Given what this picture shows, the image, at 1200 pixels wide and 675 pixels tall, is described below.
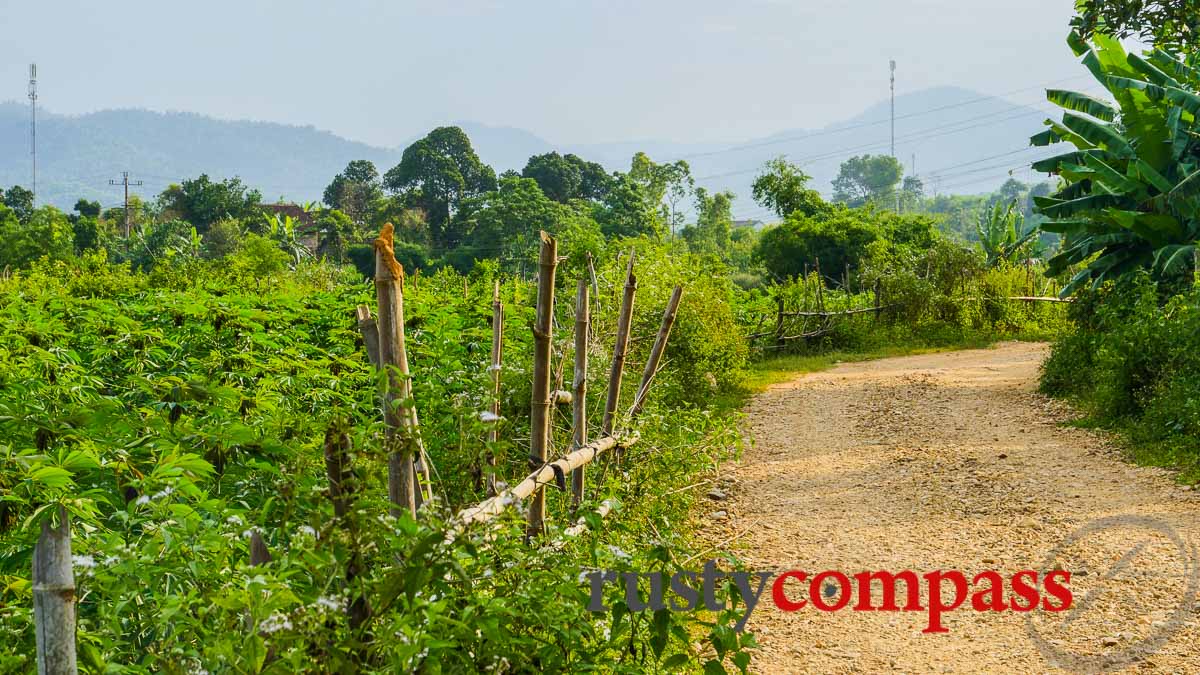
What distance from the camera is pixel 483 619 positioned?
2.27 meters

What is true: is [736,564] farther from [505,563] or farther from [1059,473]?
[1059,473]

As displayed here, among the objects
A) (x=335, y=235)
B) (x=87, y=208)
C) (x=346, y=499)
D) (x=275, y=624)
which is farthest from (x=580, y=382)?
(x=87, y=208)

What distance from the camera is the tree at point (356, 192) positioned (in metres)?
A: 56.7

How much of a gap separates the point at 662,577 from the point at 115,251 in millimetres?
43313

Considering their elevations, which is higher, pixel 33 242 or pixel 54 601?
pixel 33 242

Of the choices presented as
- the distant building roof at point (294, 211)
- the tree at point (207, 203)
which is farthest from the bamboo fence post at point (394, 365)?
the distant building roof at point (294, 211)

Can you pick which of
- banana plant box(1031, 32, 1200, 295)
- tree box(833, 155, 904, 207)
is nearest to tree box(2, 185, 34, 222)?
banana plant box(1031, 32, 1200, 295)

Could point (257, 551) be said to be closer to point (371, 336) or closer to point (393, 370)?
point (393, 370)

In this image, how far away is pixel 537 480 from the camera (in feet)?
13.1

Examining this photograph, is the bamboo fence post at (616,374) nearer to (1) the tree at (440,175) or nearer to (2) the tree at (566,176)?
(1) the tree at (440,175)

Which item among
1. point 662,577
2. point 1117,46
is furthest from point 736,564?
point 1117,46

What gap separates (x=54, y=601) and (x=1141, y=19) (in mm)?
14126

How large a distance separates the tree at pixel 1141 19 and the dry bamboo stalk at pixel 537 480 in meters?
10.2

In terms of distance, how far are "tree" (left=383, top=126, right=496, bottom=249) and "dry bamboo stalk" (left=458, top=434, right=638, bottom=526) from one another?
168ft
